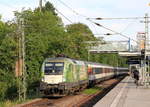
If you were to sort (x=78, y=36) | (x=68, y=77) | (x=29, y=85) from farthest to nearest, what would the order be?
(x=78, y=36), (x=29, y=85), (x=68, y=77)

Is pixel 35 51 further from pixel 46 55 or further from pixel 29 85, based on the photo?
pixel 29 85

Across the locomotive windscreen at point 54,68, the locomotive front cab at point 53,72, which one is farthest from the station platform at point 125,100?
the locomotive windscreen at point 54,68

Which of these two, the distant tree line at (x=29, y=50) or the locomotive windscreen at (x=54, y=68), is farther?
the distant tree line at (x=29, y=50)

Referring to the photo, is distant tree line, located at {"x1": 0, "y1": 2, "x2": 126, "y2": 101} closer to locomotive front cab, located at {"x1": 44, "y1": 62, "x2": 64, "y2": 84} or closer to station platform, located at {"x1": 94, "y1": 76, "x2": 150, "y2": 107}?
locomotive front cab, located at {"x1": 44, "y1": 62, "x2": 64, "y2": 84}

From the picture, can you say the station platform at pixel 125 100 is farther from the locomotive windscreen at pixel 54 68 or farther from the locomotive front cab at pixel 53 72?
Answer: the locomotive windscreen at pixel 54 68

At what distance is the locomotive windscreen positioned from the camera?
24703mm

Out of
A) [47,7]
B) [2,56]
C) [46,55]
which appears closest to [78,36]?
[46,55]

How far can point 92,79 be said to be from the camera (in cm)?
3881

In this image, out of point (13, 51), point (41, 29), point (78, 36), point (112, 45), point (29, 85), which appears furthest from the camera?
point (112, 45)

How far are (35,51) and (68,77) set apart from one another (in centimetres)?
1328

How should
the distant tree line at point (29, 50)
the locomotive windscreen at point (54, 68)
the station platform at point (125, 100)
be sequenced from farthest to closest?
1. the distant tree line at point (29, 50)
2. the locomotive windscreen at point (54, 68)
3. the station platform at point (125, 100)

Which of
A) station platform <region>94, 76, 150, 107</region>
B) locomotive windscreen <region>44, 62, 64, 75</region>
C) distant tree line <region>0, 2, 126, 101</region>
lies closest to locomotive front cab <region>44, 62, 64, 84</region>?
locomotive windscreen <region>44, 62, 64, 75</region>

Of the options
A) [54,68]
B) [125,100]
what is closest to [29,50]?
[54,68]

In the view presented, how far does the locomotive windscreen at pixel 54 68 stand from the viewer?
24703mm
